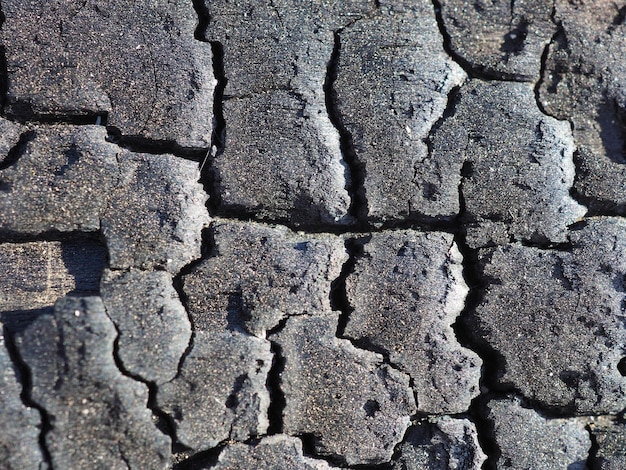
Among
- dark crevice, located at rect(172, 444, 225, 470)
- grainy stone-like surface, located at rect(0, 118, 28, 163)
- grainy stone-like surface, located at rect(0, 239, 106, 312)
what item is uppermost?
grainy stone-like surface, located at rect(0, 118, 28, 163)

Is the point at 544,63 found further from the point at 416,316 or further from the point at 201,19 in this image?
the point at 201,19

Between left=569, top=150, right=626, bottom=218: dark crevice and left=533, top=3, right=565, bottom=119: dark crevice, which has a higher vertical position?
left=533, top=3, right=565, bottom=119: dark crevice

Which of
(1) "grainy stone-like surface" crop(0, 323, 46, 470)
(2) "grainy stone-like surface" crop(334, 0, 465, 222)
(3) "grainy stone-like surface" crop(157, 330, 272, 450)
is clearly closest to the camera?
(1) "grainy stone-like surface" crop(0, 323, 46, 470)

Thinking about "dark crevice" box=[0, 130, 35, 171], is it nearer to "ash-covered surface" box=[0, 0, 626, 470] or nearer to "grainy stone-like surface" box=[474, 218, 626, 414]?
"ash-covered surface" box=[0, 0, 626, 470]

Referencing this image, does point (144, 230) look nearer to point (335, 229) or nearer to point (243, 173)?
point (243, 173)

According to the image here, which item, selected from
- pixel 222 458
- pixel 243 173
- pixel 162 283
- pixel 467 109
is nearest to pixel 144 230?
pixel 162 283

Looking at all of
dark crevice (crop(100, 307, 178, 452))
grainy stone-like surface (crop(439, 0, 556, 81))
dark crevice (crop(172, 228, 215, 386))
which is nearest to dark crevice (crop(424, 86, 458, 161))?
grainy stone-like surface (crop(439, 0, 556, 81))

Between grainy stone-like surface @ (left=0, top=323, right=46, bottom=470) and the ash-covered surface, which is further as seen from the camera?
the ash-covered surface
